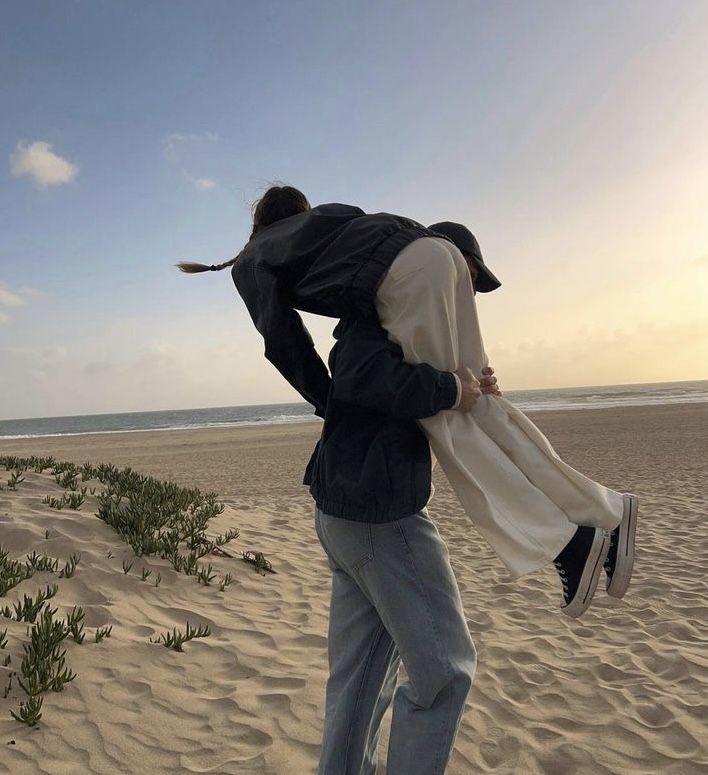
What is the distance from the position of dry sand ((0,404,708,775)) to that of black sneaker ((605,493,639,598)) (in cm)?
101

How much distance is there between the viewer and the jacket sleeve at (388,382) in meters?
1.39

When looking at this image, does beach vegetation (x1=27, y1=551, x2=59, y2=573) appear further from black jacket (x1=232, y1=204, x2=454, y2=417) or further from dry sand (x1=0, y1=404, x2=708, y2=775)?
black jacket (x1=232, y1=204, x2=454, y2=417)

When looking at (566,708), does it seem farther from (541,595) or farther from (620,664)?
(541,595)

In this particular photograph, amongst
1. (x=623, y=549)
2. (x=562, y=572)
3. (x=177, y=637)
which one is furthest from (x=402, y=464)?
(x=177, y=637)

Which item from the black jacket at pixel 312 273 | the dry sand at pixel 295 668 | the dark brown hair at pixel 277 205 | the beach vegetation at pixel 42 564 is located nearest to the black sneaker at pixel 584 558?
the black jacket at pixel 312 273

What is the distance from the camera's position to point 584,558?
150 centimetres

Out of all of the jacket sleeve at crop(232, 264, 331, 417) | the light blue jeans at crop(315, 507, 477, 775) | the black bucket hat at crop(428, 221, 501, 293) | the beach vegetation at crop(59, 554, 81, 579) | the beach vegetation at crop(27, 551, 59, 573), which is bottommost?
the beach vegetation at crop(59, 554, 81, 579)

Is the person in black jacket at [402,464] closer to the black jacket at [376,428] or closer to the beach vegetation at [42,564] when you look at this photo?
the black jacket at [376,428]

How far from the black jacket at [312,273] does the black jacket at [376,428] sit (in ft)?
0.41

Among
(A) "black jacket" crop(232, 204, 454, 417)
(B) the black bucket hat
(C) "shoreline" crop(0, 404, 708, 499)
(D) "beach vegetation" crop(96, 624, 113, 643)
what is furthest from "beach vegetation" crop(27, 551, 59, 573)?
(C) "shoreline" crop(0, 404, 708, 499)

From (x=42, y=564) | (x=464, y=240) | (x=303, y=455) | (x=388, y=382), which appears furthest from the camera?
(x=303, y=455)

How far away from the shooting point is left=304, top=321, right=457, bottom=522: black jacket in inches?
55.2

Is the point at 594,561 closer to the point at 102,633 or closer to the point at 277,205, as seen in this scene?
the point at 277,205

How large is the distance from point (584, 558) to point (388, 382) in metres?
0.74
